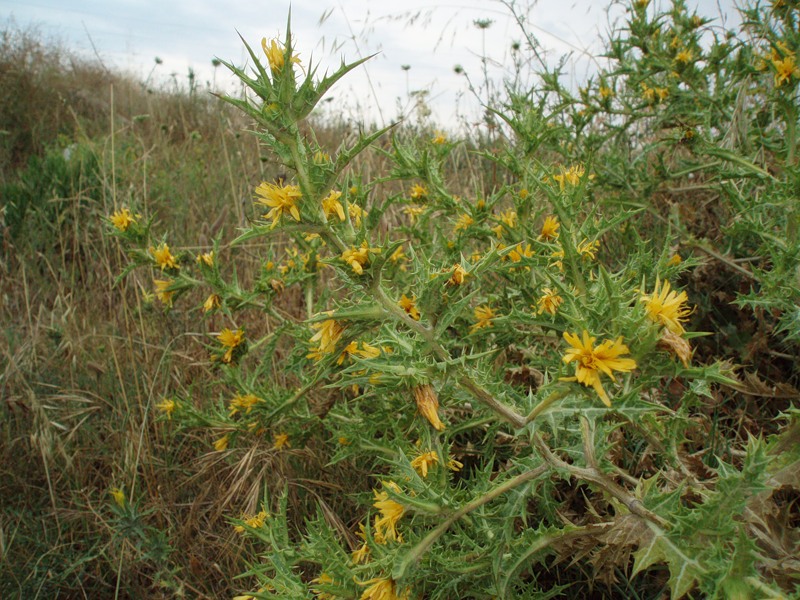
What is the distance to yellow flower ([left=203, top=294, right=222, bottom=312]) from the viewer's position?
77.9 inches

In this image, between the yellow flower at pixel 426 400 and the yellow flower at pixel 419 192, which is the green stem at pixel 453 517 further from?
the yellow flower at pixel 419 192

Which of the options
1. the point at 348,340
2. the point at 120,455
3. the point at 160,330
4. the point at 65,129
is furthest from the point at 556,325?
the point at 65,129

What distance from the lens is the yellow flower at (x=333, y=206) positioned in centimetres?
112

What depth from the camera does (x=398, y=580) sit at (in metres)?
1.13

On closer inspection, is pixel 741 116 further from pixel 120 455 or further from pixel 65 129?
pixel 65 129

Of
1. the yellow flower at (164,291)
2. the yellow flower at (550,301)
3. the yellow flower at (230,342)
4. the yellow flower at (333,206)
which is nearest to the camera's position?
the yellow flower at (333,206)

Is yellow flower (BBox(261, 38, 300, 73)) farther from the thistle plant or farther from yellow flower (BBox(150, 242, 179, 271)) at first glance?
yellow flower (BBox(150, 242, 179, 271))

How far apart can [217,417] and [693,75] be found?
94.0 inches

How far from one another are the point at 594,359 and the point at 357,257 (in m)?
0.44

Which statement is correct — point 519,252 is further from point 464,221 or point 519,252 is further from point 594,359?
point 594,359

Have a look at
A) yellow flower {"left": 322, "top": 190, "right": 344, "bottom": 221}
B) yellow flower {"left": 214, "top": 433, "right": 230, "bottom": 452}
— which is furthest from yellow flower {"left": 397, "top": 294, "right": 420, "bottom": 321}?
yellow flower {"left": 214, "top": 433, "right": 230, "bottom": 452}

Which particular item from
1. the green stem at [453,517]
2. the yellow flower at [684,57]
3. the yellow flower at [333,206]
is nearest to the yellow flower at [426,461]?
the green stem at [453,517]

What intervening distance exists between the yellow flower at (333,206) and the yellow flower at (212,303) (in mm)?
1004

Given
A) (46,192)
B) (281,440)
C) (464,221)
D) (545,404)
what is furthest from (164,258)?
(46,192)
